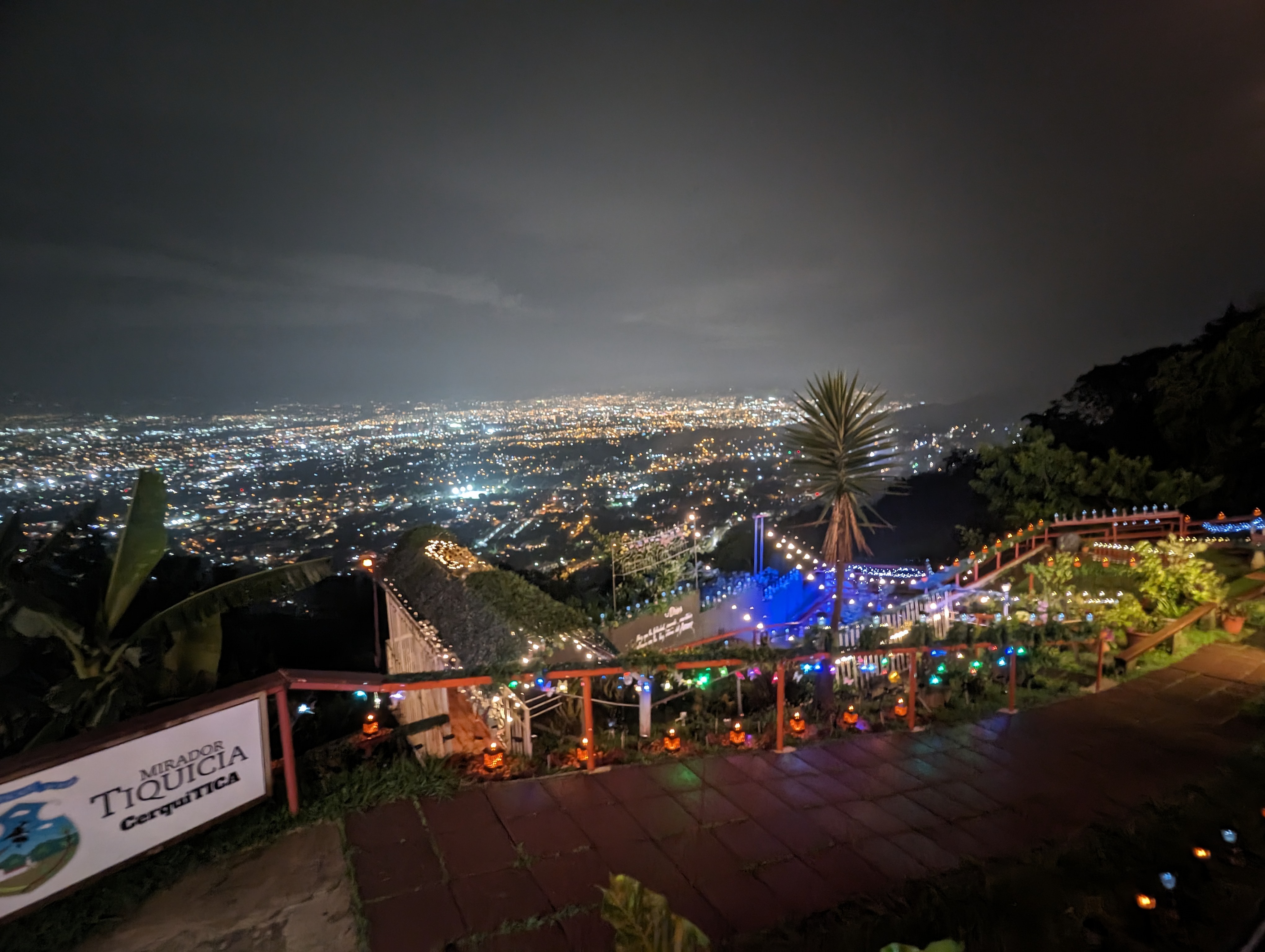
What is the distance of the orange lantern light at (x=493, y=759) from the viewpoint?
16.3ft

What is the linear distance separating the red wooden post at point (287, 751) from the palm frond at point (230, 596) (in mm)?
1453

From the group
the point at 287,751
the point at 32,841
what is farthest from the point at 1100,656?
the point at 32,841

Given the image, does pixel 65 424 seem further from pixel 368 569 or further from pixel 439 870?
pixel 439 870

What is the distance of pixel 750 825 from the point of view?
4.35 m

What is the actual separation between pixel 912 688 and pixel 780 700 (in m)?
1.52

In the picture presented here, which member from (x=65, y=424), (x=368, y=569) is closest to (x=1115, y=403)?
(x=368, y=569)

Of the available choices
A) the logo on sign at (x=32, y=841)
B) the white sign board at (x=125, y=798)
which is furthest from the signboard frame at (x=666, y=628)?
the logo on sign at (x=32, y=841)

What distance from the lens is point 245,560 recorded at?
804 inches

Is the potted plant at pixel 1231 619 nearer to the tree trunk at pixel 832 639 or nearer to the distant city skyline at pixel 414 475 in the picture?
the tree trunk at pixel 832 639

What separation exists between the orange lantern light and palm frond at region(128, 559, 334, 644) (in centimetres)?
225

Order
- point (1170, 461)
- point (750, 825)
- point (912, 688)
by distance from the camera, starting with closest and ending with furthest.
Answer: point (750, 825), point (912, 688), point (1170, 461)

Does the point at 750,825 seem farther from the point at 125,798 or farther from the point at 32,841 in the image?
the point at 32,841

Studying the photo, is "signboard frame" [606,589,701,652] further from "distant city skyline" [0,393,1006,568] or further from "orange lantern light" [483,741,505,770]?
"orange lantern light" [483,741,505,770]

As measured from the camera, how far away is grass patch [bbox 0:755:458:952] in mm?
3205
